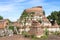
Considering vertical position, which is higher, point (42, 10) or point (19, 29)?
point (42, 10)

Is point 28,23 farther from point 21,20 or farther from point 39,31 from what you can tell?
point 39,31

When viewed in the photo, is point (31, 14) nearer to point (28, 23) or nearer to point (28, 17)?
point (28, 17)

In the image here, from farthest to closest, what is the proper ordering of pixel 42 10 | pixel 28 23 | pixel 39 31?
pixel 42 10 → pixel 28 23 → pixel 39 31

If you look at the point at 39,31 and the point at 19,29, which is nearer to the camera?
the point at 39,31

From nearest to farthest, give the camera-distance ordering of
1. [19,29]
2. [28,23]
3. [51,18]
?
[19,29]
[28,23]
[51,18]

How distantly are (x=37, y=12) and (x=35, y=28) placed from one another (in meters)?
21.5

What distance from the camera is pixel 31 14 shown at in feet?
166

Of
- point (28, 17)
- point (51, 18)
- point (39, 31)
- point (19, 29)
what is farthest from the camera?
point (51, 18)

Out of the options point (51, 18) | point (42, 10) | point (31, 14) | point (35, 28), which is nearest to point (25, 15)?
point (31, 14)

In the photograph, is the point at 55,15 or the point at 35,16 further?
the point at 55,15

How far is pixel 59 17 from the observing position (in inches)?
2549

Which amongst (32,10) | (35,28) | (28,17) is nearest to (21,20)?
(28,17)

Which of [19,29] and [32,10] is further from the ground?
[32,10]

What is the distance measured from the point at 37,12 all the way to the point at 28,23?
6.79 meters
